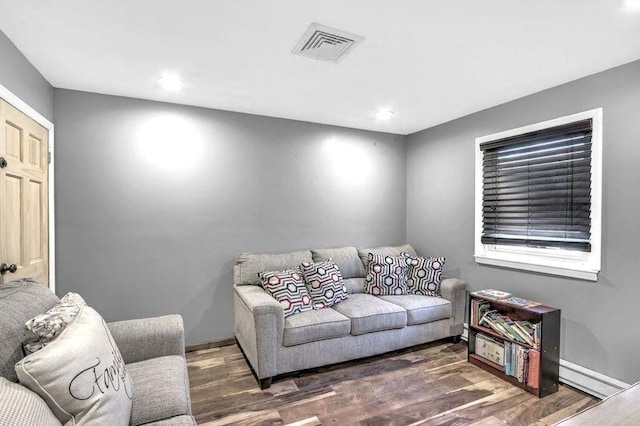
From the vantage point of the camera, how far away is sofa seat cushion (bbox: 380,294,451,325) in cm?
298

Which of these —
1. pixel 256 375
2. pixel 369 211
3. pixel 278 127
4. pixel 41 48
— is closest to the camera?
pixel 41 48

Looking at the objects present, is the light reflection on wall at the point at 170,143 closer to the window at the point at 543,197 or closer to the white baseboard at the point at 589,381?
the window at the point at 543,197

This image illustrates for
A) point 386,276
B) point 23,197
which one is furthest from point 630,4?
point 23,197

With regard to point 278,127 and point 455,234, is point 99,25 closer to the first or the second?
point 278,127

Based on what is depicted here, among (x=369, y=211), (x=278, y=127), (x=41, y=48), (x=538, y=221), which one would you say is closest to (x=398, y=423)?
(x=538, y=221)

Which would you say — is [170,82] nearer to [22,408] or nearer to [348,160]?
[348,160]

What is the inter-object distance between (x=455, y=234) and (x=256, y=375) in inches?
97.5

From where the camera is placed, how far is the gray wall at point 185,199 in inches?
107

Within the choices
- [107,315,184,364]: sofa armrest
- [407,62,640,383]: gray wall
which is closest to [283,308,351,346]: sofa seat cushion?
[107,315,184,364]: sofa armrest

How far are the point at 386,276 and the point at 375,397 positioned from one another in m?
1.26

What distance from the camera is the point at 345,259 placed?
3.51 meters

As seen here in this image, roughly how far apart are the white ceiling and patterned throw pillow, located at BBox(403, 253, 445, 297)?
164cm

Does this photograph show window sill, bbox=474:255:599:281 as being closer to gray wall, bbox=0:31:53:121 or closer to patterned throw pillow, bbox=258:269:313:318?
patterned throw pillow, bbox=258:269:313:318

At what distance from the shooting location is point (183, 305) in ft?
10.0
